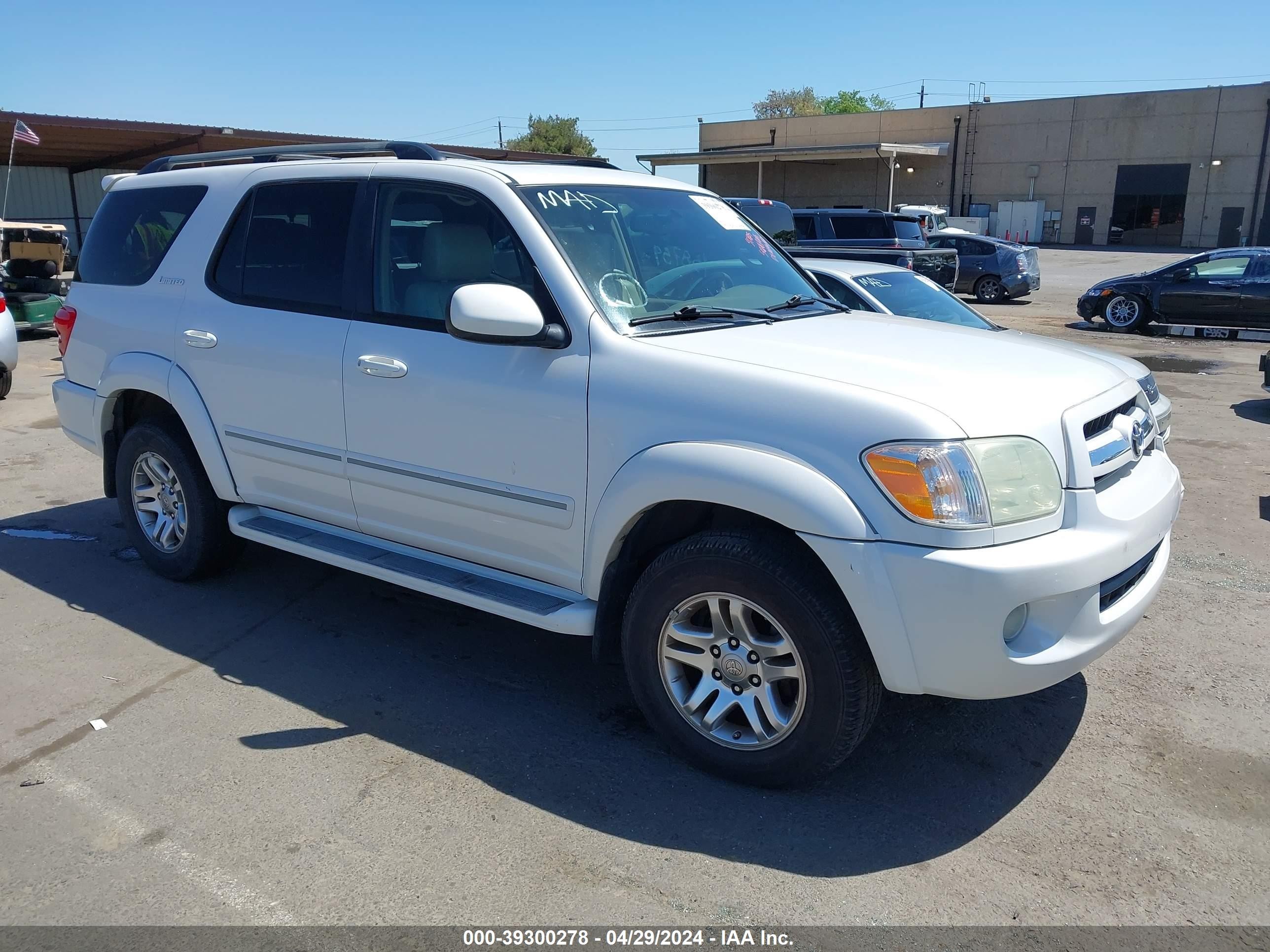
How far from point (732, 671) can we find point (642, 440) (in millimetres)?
822

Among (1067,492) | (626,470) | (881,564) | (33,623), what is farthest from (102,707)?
(1067,492)

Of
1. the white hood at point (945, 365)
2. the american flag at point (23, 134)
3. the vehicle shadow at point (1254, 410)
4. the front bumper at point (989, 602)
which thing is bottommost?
the vehicle shadow at point (1254, 410)

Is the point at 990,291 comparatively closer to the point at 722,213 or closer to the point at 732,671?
the point at 722,213

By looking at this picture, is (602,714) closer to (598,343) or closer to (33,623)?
(598,343)

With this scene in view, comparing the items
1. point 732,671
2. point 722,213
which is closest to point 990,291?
point 722,213

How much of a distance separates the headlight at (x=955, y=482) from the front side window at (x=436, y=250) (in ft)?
5.00

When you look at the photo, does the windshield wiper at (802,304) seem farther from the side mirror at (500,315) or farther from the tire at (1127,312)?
the tire at (1127,312)

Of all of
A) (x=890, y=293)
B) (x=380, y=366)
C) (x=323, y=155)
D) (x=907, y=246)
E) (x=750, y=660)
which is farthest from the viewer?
(x=907, y=246)

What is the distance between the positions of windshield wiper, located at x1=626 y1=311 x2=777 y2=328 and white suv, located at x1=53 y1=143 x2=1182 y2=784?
0.04 ft

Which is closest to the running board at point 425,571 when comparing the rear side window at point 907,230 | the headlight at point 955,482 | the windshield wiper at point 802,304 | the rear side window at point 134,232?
the headlight at point 955,482

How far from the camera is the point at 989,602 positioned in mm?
2912

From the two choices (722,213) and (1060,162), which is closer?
(722,213)

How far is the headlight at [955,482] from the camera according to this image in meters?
2.95

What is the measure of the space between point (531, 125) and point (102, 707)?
94372mm
